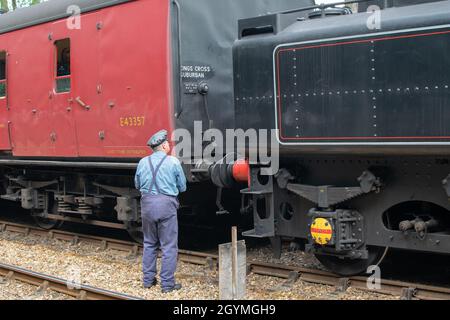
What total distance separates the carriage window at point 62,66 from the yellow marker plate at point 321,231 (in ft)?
14.6

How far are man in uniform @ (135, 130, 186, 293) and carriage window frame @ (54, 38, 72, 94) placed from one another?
283 cm

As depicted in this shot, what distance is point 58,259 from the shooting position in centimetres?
827

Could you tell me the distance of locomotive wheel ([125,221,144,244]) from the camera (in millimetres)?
8562

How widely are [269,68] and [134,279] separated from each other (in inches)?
111

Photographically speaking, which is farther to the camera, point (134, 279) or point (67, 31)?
point (67, 31)

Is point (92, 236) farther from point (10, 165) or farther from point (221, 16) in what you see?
point (221, 16)

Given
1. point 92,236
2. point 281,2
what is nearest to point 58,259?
point 92,236

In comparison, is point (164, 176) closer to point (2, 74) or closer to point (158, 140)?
point (158, 140)

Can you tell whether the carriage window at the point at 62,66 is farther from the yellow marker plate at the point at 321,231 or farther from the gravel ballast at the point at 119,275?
the yellow marker plate at the point at 321,231

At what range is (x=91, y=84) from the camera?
826 cm

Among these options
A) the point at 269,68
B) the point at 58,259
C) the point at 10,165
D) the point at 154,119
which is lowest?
the point at 58,259

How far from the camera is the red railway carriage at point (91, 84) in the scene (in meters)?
7.38

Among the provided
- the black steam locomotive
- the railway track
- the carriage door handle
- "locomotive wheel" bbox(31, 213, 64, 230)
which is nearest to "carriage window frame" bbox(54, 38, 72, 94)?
the carriage door handle
